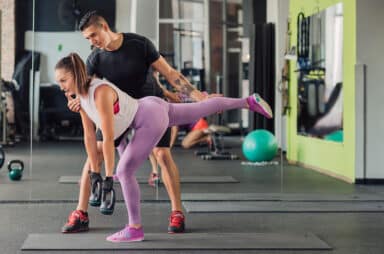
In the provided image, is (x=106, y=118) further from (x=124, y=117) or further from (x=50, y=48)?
(x=50, y=48)

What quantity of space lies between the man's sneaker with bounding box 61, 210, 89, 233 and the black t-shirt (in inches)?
31.6

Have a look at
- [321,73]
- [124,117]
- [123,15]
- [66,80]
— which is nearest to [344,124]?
[321,73]

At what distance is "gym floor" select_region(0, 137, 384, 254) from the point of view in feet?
15.3

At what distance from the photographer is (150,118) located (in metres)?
4.21

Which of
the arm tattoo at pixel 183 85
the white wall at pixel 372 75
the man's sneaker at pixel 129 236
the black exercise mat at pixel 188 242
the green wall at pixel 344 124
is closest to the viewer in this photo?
the black exercise mat at pixel 188 242

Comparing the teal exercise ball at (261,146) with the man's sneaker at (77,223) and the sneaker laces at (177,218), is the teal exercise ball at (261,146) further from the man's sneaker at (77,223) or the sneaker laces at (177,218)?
the man's sneaker at (77,223)

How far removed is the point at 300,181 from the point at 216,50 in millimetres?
6534

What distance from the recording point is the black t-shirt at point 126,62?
4617 mm

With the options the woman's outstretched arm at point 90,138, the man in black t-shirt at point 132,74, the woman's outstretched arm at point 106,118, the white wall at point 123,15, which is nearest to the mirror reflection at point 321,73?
the white wall at point 123,15

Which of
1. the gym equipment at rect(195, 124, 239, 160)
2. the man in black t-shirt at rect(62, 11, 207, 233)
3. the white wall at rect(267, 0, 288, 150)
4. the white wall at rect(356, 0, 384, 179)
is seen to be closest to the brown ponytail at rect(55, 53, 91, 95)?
the man in black t-shirt at rect(62, 11, 207, 233)

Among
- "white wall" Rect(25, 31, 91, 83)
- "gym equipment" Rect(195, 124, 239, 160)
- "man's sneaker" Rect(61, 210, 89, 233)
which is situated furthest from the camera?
"gym equipment" Rect(195, 124, 239, 160)

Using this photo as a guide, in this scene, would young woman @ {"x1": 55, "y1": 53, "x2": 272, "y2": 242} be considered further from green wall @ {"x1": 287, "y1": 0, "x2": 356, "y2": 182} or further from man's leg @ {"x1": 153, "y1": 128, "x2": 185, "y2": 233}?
green wall @ {"x1": 287, "y1": 0, "x2": 356, "y2": 182}

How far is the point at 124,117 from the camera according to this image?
4.13 m

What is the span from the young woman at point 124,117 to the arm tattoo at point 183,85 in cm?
35
